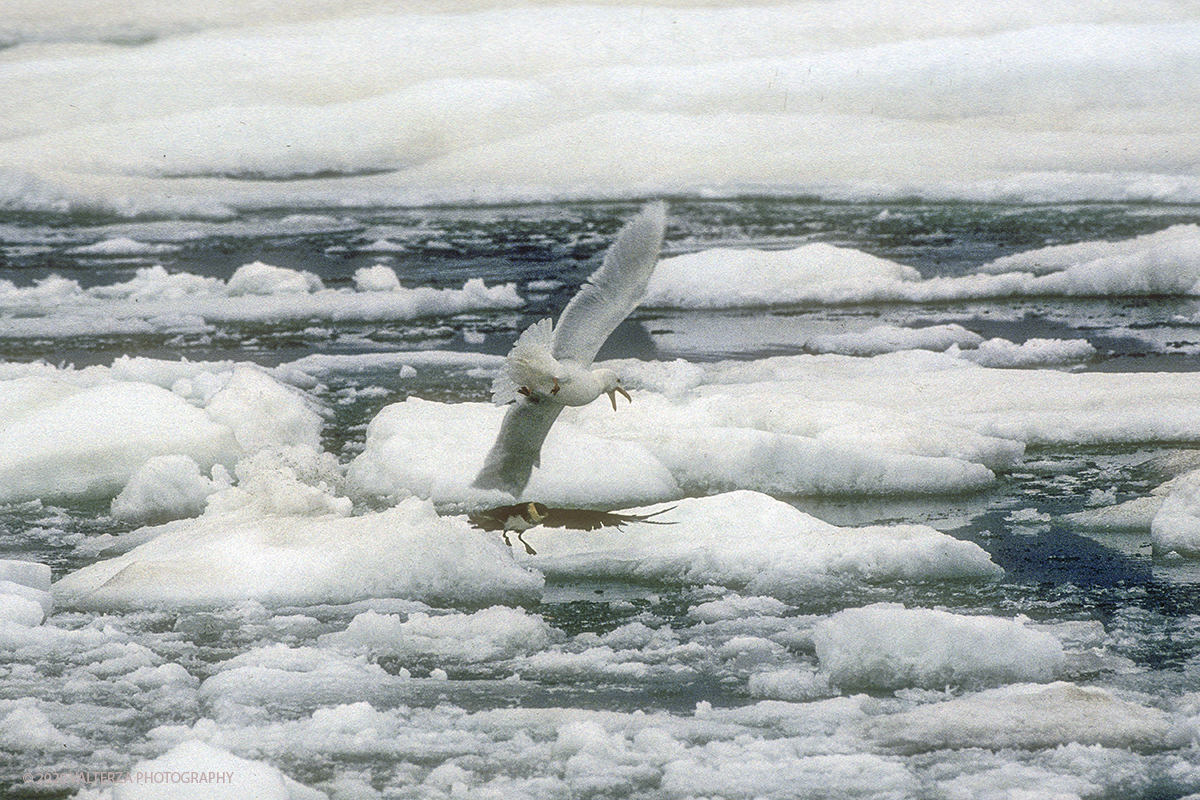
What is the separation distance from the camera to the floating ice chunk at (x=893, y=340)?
11.7m

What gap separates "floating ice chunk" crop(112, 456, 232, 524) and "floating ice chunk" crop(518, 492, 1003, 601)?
189cm

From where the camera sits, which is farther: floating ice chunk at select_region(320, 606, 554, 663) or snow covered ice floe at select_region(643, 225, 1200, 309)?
snow covered ice floe at select_region(643, 225, 1200, 309)

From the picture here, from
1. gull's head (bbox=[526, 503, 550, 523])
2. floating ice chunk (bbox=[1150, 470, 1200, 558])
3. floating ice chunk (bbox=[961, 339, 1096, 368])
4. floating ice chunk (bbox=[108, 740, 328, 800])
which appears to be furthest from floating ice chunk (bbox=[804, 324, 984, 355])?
floating ice chunk (bbox=[108, 740, 328, 800])

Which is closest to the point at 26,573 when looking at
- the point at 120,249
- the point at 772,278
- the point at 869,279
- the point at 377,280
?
the point at 772,278

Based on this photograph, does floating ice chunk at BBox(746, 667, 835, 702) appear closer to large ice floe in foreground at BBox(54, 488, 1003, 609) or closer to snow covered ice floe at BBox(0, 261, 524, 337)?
large ice floe in foreground at BBox(54, 488, 1003, 609)

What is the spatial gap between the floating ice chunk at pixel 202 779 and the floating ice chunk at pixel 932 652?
79.2 inches

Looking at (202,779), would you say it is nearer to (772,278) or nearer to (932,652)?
(932,652)

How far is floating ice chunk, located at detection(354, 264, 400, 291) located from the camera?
15.7 meters

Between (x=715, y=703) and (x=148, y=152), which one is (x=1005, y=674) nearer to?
(x=715, y=703)

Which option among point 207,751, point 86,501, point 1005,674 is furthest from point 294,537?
point 1005,674

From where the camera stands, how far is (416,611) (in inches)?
234

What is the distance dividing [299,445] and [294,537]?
1.76 m

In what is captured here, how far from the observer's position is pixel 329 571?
20.1ft

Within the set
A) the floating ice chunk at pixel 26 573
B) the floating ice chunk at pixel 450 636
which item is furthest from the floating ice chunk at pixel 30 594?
the floating ice chunk at pixel 450 636
